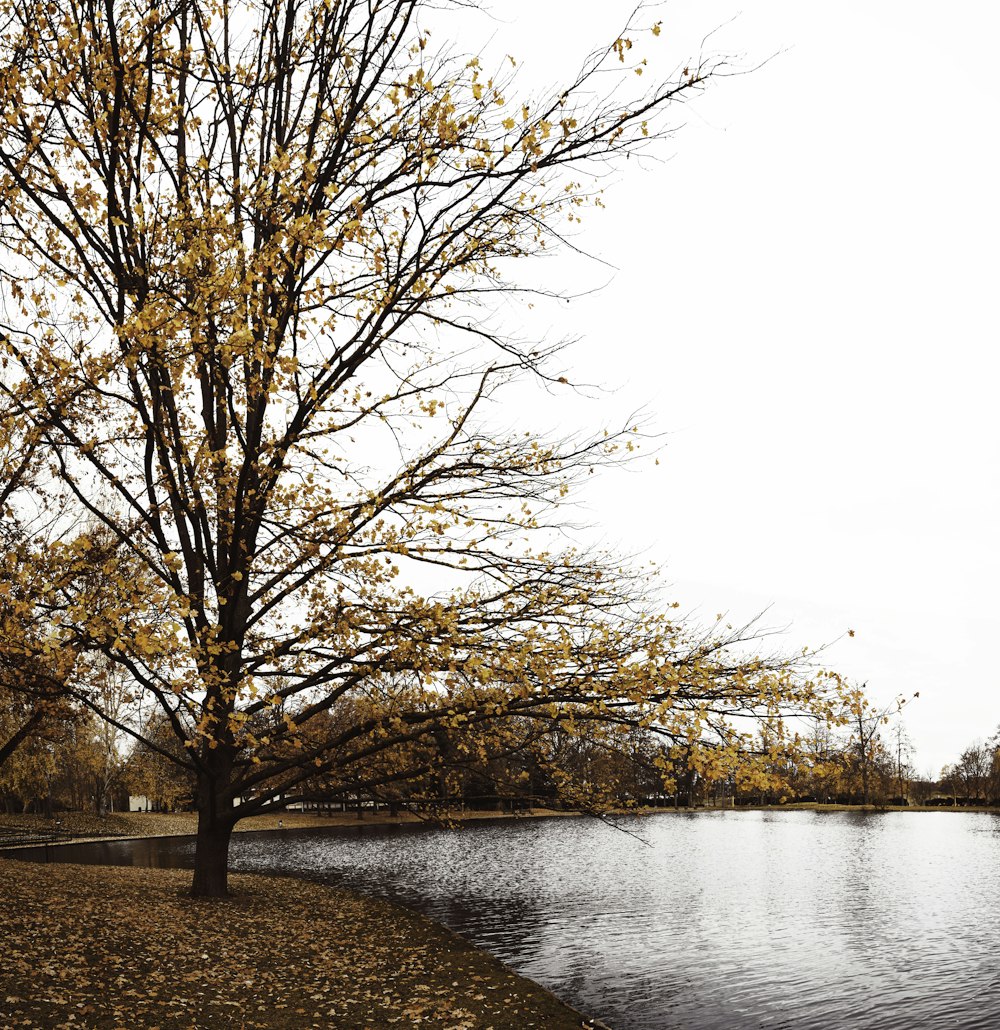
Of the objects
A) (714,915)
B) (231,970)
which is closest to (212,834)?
(231,970)

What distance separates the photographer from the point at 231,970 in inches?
449

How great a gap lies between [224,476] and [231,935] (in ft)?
24.0

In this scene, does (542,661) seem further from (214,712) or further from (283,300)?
(283,300)

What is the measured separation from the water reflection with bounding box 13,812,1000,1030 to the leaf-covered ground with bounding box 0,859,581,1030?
221 centimetres

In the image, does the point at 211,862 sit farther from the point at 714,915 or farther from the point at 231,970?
the point at 714,915

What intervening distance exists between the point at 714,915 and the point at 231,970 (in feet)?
48.0

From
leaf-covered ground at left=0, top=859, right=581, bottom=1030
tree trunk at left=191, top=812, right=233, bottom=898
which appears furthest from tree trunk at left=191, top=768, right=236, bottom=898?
leaf-covered ground at left=0, top=859, right=581, bottom=1030

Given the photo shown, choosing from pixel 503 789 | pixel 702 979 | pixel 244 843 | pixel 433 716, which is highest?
pixel 433 716

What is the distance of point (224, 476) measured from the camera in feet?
38.8

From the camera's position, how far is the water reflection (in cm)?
1416

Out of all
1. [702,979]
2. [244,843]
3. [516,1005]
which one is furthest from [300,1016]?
[244,843]

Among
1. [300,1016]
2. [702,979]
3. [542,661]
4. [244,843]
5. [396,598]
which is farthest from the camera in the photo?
[244,843]

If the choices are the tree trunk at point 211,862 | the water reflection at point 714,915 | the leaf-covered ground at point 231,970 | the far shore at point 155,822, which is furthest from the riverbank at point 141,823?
the leaf-covered ground at point 231,970

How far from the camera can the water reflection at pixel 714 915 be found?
1416 cm
